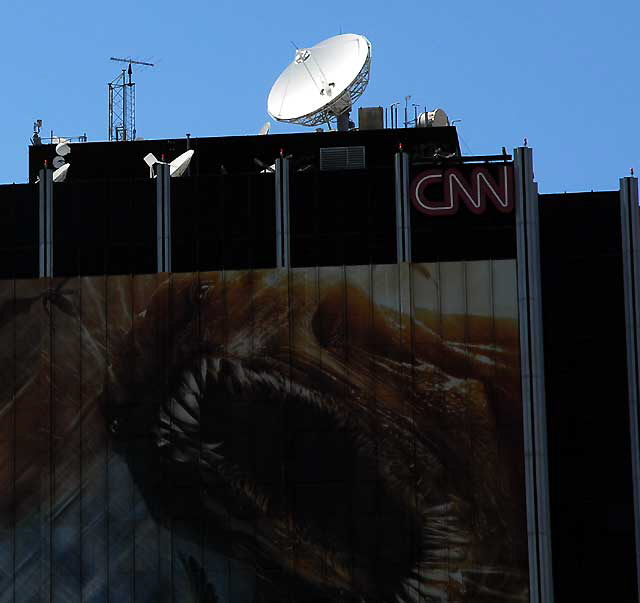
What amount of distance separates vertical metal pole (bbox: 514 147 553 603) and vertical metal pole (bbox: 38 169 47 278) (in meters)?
20.1

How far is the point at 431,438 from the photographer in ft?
214

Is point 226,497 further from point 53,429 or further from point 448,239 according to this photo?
point 448,239

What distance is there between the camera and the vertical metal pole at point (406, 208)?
66.5 m

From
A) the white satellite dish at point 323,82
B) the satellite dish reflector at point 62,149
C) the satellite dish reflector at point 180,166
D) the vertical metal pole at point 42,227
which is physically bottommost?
the vertical metal pole at point 42,227

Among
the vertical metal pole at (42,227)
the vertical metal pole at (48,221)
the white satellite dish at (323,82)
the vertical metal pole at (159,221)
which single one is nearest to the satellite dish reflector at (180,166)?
the vertical metal pole at (159,221)

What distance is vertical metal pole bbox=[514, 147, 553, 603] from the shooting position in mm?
64312

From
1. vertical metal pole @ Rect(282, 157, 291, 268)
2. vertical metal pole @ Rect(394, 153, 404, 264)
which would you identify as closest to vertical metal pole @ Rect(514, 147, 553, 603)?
vertical metal pole @ Rect(394, 153, 404, 264)

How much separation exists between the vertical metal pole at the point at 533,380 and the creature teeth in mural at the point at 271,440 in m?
0.53

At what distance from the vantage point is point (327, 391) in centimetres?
6569

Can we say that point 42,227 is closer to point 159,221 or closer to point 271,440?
point 159,221

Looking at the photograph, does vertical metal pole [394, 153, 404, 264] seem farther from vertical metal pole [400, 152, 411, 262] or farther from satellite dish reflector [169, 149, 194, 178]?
satellite dish reflector [169, 149, 194, 178]

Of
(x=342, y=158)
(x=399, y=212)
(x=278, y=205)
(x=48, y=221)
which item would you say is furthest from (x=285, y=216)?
(x=48, y=221)

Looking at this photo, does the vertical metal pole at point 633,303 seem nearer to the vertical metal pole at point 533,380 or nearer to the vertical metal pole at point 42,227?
the vertical metal pole at point 533,380

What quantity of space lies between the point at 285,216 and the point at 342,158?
5374 millimetres
